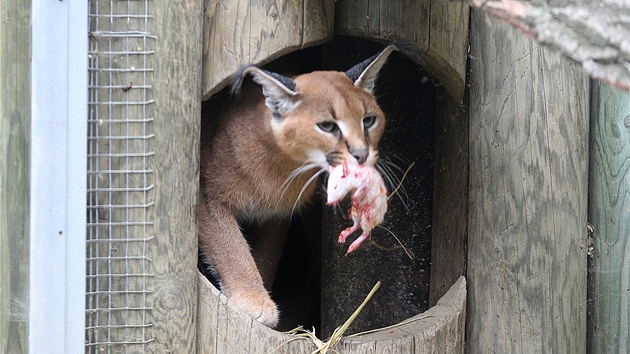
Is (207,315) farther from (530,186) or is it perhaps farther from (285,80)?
(530,186)

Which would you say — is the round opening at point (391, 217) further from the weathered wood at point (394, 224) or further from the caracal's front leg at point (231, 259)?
the caracal's front leg at point (231, 259)

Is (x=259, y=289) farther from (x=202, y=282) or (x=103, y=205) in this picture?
(x=103, y=205)

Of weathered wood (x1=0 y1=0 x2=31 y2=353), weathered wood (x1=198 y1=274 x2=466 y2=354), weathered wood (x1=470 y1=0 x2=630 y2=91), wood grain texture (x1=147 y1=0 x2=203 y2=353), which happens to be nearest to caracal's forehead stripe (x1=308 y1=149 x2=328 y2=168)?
wood grain texture (x1=147 y1=0 x2=203 y2=353)

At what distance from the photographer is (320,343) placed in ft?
13.3

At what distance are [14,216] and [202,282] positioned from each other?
0.89 metres

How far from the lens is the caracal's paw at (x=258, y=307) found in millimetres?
4227

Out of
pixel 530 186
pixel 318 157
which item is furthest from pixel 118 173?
pixel 530 186

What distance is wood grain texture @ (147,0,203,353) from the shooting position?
379cm

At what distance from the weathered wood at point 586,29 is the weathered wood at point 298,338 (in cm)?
200

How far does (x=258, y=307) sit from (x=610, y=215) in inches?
75.0

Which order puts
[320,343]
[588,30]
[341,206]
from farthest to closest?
[341,206]
[320,343]
[588,30]

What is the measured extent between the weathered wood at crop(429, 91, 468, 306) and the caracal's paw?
3.64 ft

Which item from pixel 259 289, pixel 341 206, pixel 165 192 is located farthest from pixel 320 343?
pixel 341 206

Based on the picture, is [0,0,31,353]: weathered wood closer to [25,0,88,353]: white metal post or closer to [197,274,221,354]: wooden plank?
[25,0,88,353]: white metal post
